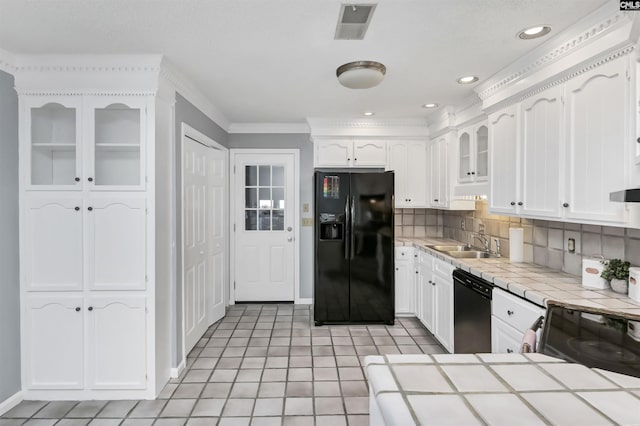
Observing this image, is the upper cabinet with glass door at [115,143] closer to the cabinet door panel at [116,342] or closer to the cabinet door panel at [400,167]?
the cabinet door panel at [116,342]

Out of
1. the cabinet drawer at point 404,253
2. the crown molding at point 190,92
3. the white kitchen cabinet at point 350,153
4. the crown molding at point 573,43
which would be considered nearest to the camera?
the crown molding at point 573,43

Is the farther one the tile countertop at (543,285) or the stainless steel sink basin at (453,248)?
the stainless steel sink basin at (453,248)

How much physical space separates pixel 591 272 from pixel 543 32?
1.42 metres

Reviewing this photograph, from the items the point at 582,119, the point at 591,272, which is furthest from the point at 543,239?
the point at 582,119

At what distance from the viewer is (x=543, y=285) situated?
2141 mm

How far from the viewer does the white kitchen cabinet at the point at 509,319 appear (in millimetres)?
1964

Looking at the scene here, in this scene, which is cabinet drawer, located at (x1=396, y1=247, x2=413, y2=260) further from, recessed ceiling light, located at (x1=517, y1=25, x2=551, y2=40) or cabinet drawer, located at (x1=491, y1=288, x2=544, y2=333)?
recessed ceiling light, located at (x1=517, y1=25, x2=551, y2=40)

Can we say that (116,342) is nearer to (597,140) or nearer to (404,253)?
(404,253)

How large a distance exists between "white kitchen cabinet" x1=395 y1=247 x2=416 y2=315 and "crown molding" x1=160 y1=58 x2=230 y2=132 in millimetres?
2535

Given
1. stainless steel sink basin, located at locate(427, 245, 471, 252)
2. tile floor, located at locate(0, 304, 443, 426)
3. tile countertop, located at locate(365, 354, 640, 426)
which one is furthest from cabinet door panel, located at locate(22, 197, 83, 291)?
stainless steel sink basin, located at locate(427, 245, 471, 252)

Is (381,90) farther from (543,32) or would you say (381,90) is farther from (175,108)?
(175,108)

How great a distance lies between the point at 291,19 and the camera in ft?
6.28

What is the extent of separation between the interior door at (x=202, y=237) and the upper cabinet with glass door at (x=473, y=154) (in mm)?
2644

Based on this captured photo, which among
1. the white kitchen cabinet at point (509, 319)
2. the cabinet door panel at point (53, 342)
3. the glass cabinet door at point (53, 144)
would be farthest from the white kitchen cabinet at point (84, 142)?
the white kitchen cabinet at point (509, 319)
